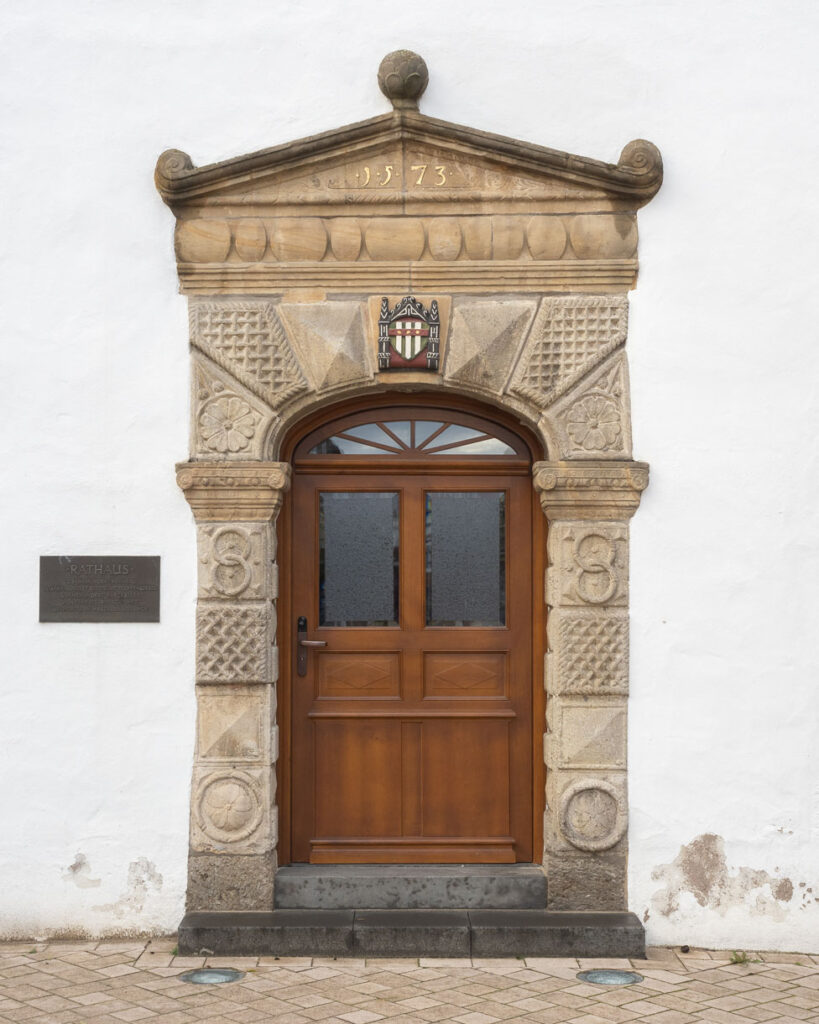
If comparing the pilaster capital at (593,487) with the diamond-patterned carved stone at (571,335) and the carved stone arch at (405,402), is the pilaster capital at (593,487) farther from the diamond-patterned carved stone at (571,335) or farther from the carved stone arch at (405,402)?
the diamond-patterned carved stone at (571,335)

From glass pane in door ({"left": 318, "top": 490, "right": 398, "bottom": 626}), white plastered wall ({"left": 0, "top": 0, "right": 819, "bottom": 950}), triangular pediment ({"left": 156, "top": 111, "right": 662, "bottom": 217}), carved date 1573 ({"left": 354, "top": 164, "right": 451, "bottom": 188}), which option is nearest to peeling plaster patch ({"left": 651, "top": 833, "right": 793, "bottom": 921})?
white plastered wall ({"left": 0, "top": 0, "right": 819, "bottom": 950})

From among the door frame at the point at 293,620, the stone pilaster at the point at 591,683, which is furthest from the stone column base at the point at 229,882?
the stone pilaster at the point at 591,683

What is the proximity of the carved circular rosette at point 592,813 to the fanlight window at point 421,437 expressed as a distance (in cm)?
167

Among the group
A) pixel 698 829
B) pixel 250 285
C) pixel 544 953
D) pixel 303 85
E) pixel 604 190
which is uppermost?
→ pixel 303 85

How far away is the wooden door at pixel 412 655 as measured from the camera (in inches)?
237

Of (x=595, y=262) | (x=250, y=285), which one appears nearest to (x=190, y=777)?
(x=250, y=285)

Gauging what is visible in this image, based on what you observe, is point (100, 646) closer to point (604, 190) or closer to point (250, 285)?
point (250, 285)

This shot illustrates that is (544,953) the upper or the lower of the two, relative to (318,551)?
lower

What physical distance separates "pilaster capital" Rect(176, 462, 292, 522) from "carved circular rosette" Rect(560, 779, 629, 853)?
197cm

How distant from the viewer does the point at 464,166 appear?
582cm

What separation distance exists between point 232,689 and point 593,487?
197cm

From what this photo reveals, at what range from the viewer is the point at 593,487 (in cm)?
575

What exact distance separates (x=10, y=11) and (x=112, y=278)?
1395 mm

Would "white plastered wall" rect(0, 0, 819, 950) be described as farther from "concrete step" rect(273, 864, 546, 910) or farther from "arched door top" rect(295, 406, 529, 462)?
"arched door top" rect(295, 406, 529, 462)
